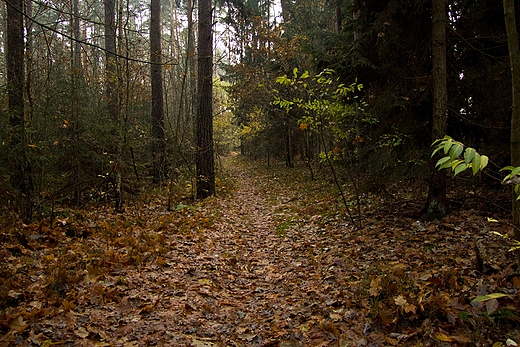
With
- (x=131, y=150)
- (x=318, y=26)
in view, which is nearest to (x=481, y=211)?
(x=131, y=150)

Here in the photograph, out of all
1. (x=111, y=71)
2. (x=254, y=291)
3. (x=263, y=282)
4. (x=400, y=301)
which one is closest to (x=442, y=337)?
(x=400, y=301)

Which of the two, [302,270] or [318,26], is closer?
[302,270]

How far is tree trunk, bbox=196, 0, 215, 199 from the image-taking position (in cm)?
1121

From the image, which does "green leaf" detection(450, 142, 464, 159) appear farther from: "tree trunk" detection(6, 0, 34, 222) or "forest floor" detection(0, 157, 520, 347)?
"tree trunk" detection(6, 0, 34, 222)

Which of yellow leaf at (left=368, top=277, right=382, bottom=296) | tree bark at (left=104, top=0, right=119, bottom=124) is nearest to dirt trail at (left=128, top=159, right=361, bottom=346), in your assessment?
yellow leaf at (left=368, top=277, right=382, bottom=296)

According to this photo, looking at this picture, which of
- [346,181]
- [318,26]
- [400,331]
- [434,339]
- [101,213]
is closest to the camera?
[434,339]

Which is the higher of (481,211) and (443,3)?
(443,3)

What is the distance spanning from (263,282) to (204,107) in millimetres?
7604

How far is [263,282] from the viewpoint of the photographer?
5.25m

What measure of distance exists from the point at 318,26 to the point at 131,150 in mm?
12490

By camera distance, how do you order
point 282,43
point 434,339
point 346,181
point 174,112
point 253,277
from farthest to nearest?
point 174,112
point 282,43
point 346,181
point 253,277
point 434,339

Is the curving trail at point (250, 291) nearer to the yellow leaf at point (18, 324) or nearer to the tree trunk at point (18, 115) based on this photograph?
the yellow leaf at point (18, 324)

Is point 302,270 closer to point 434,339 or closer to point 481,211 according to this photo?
point 434,339

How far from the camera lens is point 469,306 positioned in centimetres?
337
